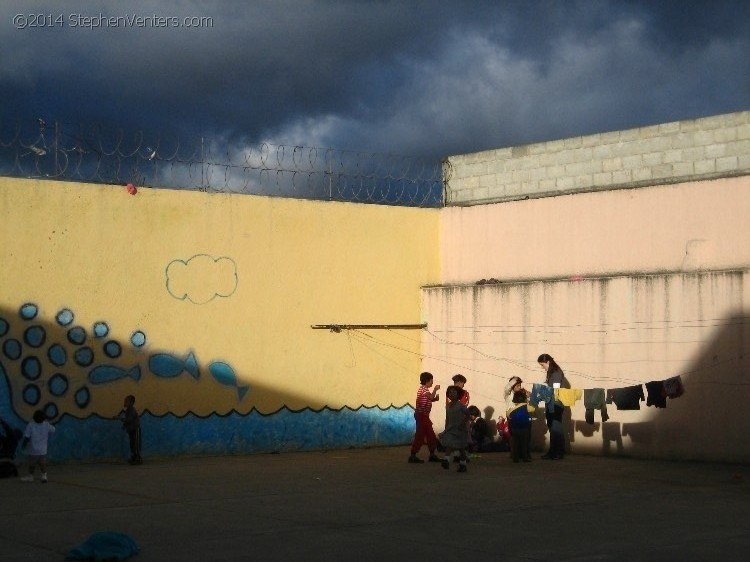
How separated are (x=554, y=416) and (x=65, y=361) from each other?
22.5 ft

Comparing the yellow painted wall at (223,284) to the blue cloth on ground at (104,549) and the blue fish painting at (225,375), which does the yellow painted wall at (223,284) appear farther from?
the blue cloth on ground at (104,549)

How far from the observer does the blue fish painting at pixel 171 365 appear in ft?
51.4

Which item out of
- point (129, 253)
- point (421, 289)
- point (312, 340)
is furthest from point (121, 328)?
point (421, 289)

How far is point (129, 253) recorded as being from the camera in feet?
51.2

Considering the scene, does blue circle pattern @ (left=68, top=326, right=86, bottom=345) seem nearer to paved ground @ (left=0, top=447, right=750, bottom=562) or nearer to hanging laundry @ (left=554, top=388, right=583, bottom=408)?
paved ground @ (left=0, top=447, right=750, bottom=562)

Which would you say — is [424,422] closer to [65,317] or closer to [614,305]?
[614,305]

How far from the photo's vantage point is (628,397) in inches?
602

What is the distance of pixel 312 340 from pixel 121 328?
3168mm

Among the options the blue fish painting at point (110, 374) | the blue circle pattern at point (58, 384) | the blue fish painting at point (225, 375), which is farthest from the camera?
the blue fish painting at point (225, 375)

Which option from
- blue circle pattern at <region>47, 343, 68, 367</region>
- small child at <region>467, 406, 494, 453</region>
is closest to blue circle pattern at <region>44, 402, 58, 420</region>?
blue circle pattern at <region>47, 343, 68, 367</region>

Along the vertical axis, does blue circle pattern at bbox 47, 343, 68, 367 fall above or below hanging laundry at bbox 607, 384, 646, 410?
above

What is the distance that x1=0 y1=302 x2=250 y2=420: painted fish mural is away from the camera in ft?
47.8

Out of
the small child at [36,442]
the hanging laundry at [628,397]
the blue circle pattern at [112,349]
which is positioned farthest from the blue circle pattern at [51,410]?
the hanging laundry at [628,397]

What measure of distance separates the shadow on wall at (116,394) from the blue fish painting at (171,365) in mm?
14
